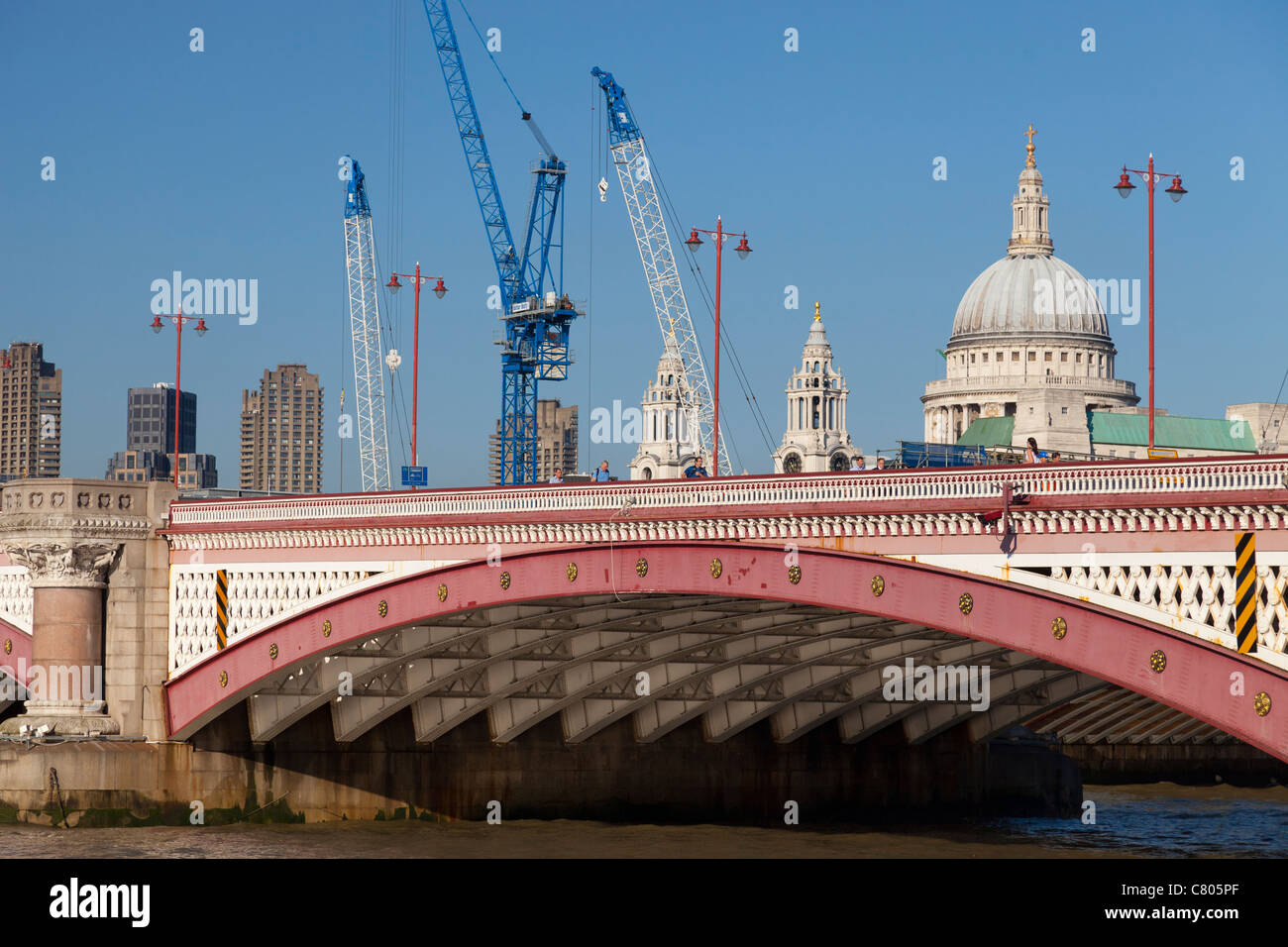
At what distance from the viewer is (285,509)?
58906mm

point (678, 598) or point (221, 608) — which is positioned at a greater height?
point (678, 598)

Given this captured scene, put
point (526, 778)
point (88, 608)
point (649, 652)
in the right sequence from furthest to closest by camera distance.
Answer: point (526, 778)
point (88, 608)
point (649, 652)

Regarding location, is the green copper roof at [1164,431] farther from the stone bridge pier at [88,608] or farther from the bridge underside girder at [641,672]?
the stone bridge pier at [88,608]

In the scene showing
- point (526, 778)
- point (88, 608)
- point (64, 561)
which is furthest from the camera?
point (526, 778)

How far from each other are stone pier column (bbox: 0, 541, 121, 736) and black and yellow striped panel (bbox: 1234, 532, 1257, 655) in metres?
35.7

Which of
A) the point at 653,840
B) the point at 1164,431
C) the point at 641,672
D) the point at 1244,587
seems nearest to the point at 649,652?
the point at 641,672

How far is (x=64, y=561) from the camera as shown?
6059 cm

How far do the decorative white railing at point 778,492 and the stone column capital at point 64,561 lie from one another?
242 cm

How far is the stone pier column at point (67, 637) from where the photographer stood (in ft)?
198

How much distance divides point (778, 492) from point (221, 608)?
2088cm

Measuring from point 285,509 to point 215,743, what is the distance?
754 centimetres

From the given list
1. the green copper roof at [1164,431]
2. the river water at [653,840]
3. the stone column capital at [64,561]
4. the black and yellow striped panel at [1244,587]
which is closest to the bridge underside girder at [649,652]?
the river water at [653,840]

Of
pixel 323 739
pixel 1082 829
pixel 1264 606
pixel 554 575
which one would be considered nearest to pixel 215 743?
pixel 323 739

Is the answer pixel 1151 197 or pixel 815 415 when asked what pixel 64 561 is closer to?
pixel 1151 197
